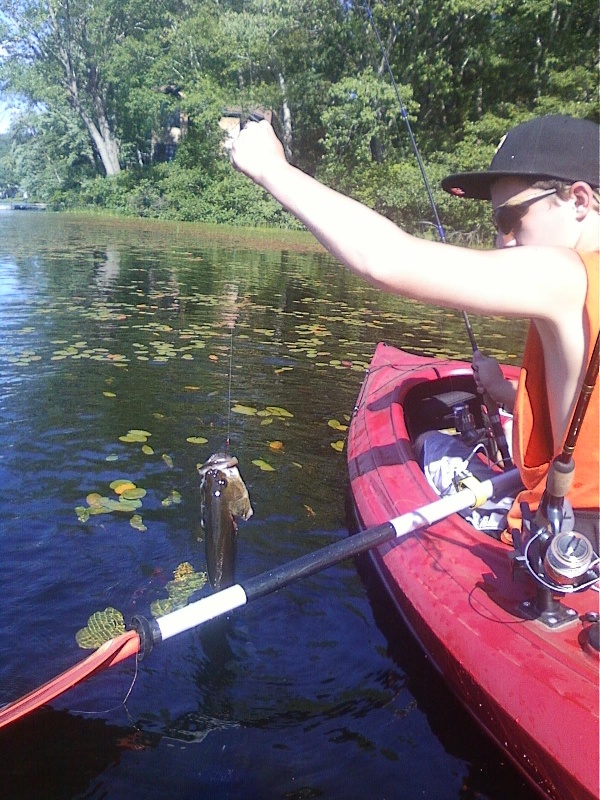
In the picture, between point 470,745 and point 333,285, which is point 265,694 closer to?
point 470,745

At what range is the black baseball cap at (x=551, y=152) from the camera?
1977 millimetres

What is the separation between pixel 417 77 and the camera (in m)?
25.8

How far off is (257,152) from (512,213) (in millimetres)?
788

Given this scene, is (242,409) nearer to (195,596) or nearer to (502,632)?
(195,596)

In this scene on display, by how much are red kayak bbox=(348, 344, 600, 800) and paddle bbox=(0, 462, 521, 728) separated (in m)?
0.26

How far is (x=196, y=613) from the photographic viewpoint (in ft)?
7.29

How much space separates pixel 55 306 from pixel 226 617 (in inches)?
281

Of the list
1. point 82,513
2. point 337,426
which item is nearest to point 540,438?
point 82,513

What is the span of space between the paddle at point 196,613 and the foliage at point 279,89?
19173mm

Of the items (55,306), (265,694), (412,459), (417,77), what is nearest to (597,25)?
(417,77)

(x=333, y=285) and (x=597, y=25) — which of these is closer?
(x=333, y=285)

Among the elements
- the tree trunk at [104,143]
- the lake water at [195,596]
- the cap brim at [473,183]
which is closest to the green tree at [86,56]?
the tree trunk at [104,143]

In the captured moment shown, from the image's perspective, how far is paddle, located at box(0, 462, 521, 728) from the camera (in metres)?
2.18

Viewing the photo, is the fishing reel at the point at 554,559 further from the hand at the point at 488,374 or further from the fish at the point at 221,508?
the hand at the point at 488,374
